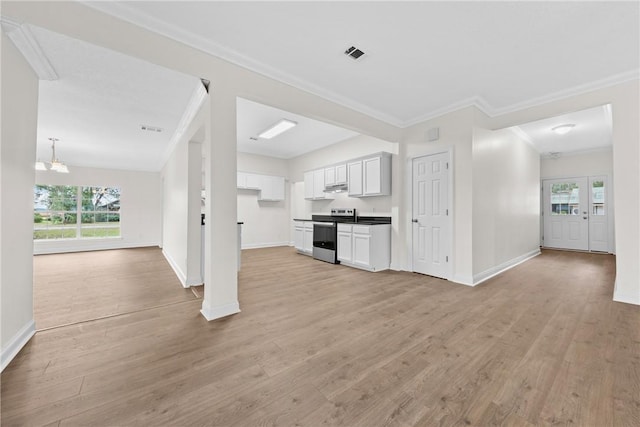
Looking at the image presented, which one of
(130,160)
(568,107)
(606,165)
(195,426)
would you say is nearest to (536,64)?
(568,107)

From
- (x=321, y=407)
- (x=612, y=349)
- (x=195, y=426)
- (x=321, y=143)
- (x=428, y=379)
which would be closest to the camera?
(x=195, y=426)

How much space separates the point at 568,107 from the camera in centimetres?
344

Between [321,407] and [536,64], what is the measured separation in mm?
4004

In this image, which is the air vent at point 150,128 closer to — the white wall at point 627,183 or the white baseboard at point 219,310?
the white baseboard at point 219,310

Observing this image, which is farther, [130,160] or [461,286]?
[130,160]

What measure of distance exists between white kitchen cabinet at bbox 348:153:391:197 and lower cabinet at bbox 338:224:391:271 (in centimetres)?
75

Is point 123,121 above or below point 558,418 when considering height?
above

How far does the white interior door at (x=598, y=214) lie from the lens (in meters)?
6.59

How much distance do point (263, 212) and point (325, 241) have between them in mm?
2881

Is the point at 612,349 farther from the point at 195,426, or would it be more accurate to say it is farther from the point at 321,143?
the point at 321,143

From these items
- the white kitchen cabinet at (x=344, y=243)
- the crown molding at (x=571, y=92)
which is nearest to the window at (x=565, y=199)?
the crown molding at (x=571, y=92)

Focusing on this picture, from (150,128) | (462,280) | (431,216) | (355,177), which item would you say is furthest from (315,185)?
(462,280)

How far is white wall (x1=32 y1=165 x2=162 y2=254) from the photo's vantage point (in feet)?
23.8

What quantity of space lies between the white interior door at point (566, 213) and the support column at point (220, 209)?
362 inches
